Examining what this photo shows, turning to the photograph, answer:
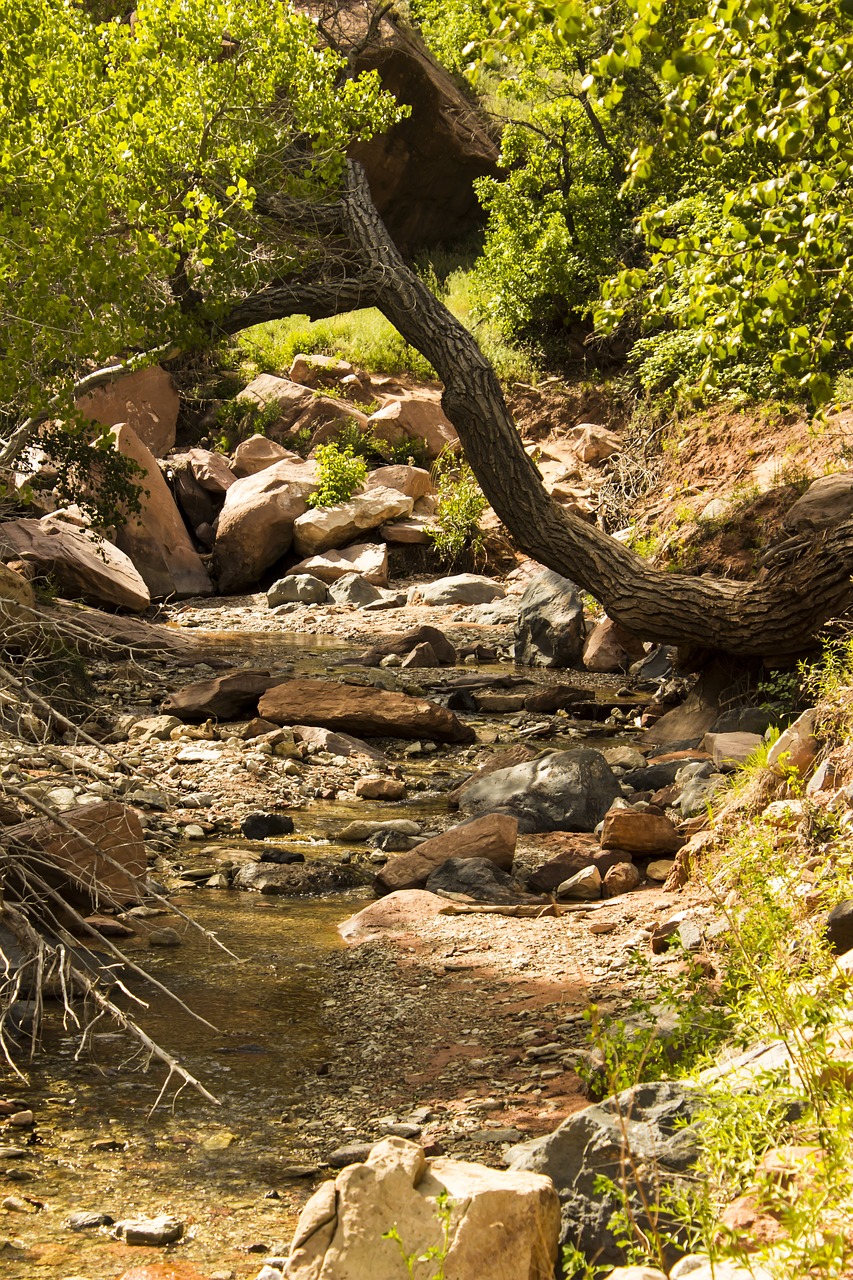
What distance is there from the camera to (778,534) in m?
9.14

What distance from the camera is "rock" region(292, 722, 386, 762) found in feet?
28.3

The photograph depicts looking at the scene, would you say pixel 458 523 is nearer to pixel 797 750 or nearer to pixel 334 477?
pixel 334 477

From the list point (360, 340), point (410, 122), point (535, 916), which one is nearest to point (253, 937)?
point (535, 916)

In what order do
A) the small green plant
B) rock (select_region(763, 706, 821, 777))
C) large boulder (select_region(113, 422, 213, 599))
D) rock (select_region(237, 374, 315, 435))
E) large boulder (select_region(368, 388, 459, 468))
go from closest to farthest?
rock (select_region(763, 706, 821, 777)) < large boulder (select_region(113, 422, 213, 599)) < the small green plant < large boulder (select_region(368, 388, 459, 468)) < rock (select_region(237, 374, 315, 435))

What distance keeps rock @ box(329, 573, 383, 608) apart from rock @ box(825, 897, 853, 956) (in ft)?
A: 44.2

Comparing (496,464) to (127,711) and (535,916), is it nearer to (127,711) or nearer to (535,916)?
(127,711)

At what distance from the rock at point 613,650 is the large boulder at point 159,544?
7.11 metres

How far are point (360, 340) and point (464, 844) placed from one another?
1899cm

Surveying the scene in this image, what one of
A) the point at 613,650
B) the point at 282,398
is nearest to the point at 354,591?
the point at 613,650

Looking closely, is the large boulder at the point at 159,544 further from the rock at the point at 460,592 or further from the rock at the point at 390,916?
the rock at the point at 390,916

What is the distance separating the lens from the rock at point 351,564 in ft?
58.7

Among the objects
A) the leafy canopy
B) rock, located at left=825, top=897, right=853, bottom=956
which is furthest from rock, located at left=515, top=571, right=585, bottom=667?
rock, located at left=825, top=897, right=853, bottom=956

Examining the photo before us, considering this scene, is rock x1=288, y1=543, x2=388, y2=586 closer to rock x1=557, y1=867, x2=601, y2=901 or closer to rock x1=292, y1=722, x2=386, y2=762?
rock x1=292, y1=722, x2=386, y2=762

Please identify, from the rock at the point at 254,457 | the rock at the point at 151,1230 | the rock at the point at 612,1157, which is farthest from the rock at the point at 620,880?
the rock at the point at 254,457
